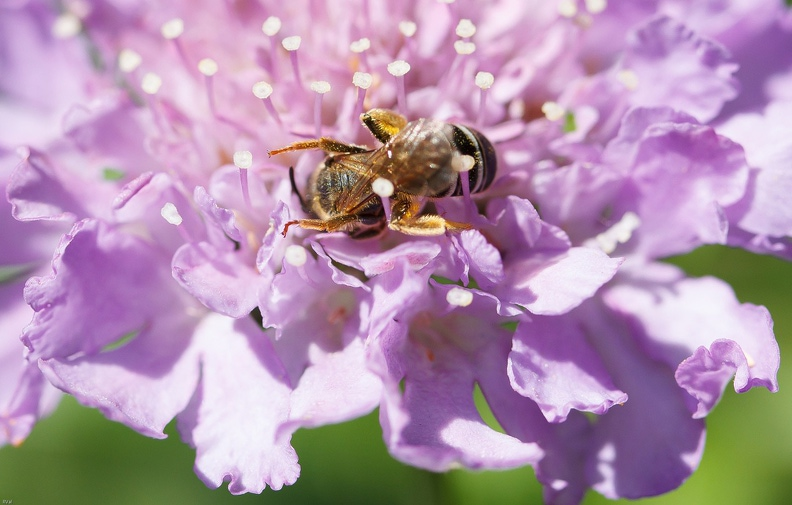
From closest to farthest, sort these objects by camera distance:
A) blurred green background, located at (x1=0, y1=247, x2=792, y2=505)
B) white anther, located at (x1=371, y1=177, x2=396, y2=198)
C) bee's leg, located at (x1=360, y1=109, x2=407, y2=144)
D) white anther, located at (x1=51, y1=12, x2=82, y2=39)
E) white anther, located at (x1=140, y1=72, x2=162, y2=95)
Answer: white anther, located at (x1=371, y1=177, x2=396, y2=198) < bee's leg, located at (x1=360, y1=109, x2=407, y2=144) < white anther, located at (x1=140, y1=72, x2=162, y2=95) < white anther, located at (x1=51, y1=12, x2=82, y2=39) < blurred green background, located at (x1=0, y1=247, x2=792, y2=505)

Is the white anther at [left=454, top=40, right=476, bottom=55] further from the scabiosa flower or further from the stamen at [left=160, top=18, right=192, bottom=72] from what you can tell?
the stamen at [left=160, top=18, right=192, bottom=72]

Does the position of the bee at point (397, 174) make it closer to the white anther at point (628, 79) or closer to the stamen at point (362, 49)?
the stamen at point (362, 49)

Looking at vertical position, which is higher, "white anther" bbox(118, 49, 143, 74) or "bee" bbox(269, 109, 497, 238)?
"white anther" bbox(118, 49, 143, 74)

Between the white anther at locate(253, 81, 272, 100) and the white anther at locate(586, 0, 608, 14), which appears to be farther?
the white anther at locate(586, 0, 608, 14)

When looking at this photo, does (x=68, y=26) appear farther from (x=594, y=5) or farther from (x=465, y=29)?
(x=594, y=5)

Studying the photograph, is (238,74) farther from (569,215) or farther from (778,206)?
(778,206)

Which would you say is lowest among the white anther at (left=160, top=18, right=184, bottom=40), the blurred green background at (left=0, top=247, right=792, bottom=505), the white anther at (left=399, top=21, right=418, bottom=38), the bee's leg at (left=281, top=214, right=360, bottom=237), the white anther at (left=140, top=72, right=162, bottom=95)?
the blurred green background at (left=0, top=247, right=792, bottom=505)

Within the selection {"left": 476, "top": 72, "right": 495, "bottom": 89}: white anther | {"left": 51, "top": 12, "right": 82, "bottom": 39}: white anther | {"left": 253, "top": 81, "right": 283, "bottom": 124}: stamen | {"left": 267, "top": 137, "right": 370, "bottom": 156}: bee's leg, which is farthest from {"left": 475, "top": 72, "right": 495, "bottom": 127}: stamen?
{"left": 51, "top": 12, "right": 82, "bottom": 39}: white anther

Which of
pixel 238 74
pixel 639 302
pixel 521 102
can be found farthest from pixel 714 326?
pixel 238 74
